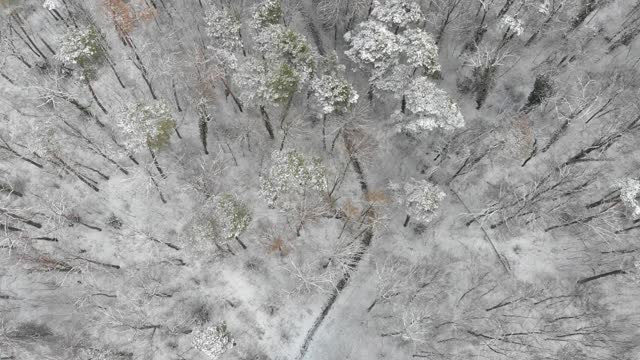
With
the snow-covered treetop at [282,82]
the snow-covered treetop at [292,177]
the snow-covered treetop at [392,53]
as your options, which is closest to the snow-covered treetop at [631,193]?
the snow-covered treetop at [392,53]

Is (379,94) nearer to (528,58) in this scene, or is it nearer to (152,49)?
(528,58)

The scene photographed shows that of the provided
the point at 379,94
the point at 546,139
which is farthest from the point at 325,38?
the point at 546,139

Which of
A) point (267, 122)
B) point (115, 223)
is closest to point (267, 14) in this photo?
point (267, 122)

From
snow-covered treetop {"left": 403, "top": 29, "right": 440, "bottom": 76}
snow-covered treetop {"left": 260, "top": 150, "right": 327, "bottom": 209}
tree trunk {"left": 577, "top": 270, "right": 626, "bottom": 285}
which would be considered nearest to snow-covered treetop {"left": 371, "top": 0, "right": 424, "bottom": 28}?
snow-covered treetop {"left": 403, "top": 29, "right": 440, "bottom": 76}

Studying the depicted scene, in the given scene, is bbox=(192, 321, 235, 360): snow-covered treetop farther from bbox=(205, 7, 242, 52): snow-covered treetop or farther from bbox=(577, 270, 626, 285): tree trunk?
bbox=(577, 270, 626, 285): tree trunk

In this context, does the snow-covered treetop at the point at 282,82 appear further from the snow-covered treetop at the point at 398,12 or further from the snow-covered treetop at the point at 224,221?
the snow-covered treetop at the point at 224,221

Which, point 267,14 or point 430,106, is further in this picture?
point 267,14

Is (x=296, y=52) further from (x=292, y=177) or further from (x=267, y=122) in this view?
(x=292, y=177)
